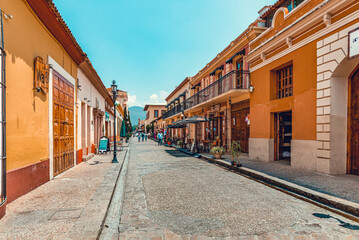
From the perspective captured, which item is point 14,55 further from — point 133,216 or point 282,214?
point 282,214

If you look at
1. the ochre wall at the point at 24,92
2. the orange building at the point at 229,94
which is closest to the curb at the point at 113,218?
the ochre wall at the point at 24,92

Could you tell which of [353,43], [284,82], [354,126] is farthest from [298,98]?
[353,43]

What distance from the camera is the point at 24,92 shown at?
492cm

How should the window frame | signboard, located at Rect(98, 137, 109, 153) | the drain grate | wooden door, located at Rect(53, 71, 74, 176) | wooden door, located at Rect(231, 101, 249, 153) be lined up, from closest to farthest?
the drain grate
wooden door, located at Rect(53, 71, 74, 176)
the window frame
wooden door, located at Rect(231, 101, 249, 153)
signboard, located at Rect(98, 137, 109, 153)

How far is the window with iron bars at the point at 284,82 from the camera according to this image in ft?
31.3

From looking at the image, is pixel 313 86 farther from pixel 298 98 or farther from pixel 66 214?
pixel 66 214

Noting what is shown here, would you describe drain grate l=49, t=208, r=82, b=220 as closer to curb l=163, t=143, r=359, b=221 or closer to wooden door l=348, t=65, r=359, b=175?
curb l=163, t=143, r=359, b=221

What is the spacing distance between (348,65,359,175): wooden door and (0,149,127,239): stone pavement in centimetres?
721

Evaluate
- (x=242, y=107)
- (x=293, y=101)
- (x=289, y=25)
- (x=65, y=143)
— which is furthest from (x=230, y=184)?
(x=242, y=107)

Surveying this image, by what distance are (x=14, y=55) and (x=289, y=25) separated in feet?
29.3

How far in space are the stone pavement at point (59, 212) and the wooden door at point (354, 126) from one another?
721 cm

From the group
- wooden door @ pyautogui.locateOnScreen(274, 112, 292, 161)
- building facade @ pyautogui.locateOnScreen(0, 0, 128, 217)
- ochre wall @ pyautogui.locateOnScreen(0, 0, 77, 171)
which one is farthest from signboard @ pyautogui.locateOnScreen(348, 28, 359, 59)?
ochre wall @ pyautogui.locateOnScreen(0, 0, 77, 171)

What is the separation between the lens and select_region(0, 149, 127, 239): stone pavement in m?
2.95

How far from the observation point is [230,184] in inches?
236
